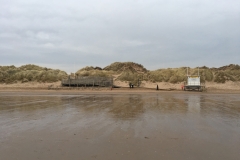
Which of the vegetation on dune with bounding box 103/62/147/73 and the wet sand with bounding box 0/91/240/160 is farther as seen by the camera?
the vegetation on dune with bounding box 103/62/147/73

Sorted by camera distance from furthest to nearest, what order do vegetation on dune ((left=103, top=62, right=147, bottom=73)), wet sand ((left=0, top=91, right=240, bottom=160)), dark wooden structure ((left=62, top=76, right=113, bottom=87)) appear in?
vegetation on dune ((left=103, top=62, right=147, bottom=73)) < dark wooden structure ((left=62, top=76, right=113, bottom=87)) < wet sand ((left=0, top=91, right=240, bottom=160))

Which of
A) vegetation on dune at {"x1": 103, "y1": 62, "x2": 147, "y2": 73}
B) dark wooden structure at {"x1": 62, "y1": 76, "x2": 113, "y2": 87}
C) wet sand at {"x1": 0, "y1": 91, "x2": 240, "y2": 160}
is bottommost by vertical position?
Result: wet sand at {"x1": 0, "y1": 91, "x2": 240, "y2": 160}

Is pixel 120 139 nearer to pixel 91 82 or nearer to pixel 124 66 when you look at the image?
pixel 91 82

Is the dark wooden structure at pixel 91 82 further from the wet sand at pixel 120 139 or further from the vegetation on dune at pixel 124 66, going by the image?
the vegetation on dune at pixel 124 66

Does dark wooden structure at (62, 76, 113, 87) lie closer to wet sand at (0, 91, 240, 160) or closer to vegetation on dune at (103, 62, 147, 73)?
wet sand at (0, 91, 240, 160)

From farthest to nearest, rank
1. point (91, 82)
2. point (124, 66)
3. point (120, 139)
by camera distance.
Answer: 1. point (124, 66)
2. point (91, 82)
3. point (120, 139)

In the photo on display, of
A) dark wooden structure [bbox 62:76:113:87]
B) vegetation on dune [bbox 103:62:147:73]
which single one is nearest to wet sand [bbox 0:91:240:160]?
dark wooden structure [bbox 62:76:113:87]

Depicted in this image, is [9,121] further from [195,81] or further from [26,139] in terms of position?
[195,81]

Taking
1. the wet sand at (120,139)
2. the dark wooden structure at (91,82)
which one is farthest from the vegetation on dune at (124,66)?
the wet sand at (120,139)

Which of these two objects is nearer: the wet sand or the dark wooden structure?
the wet sand

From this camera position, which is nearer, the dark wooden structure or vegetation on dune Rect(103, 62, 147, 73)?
the dark wooden structure

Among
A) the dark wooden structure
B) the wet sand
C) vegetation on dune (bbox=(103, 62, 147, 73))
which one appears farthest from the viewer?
vegetation on dune (bbox=(103, 62, 147, 73))

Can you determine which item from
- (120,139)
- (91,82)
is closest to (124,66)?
(91,82)

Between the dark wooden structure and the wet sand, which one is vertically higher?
the dark wooden structure
